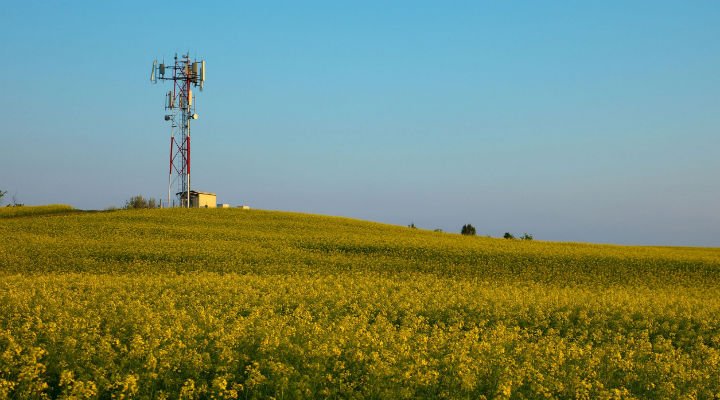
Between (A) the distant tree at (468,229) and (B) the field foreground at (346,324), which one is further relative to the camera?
(A) the distant tree at (468,229)

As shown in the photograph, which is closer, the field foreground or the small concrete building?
the field foreground

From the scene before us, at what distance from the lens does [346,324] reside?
49.7ft

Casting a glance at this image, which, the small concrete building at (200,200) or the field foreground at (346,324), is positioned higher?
the small concrete building at (200,200)

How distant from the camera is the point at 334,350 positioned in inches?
460

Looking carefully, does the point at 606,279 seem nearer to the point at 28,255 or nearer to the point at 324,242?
the point at 324,242

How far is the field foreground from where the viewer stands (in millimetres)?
11336

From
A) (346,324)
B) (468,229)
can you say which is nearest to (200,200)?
(468,229)

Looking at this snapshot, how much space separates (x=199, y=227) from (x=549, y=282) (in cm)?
3226

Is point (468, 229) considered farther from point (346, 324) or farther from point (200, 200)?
point (346, 324)

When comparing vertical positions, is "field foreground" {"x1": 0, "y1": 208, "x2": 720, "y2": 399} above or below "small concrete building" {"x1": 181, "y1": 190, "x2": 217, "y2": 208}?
below

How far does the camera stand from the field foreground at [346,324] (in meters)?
11.3

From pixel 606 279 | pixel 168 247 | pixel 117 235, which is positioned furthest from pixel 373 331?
pixel 117 235

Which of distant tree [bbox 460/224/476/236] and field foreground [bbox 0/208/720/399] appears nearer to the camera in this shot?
field foreground [bbox 0/208/720/399]

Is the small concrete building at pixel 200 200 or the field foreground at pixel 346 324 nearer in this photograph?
the field foreground at pixel 346 324
